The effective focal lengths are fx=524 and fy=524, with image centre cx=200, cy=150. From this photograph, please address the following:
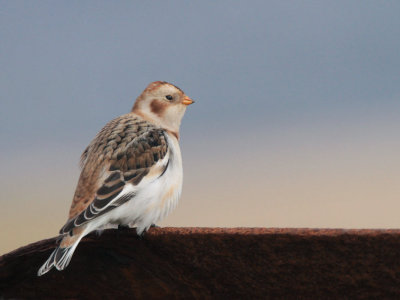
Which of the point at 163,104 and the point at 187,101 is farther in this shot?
the point at 187,101

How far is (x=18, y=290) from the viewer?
3.25m

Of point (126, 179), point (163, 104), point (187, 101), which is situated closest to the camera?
point (126, 179)

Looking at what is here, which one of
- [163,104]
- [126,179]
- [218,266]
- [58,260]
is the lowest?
[58,260]

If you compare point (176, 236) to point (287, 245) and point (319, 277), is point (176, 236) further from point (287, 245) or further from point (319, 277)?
point (319, 277)

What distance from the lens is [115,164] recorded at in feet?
13.9

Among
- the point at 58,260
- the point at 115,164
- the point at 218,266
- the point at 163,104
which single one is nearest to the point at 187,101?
the point at 163,104

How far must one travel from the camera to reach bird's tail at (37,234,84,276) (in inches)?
120

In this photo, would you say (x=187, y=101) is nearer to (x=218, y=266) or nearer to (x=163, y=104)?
(x=163, y=104)

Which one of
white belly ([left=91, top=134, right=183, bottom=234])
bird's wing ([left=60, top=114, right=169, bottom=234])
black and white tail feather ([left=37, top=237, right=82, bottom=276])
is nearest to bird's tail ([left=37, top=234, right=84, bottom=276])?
black and white tail feather ([left=37, top=237, right=82, bottom=276])

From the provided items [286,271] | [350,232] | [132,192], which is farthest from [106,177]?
[350,232]

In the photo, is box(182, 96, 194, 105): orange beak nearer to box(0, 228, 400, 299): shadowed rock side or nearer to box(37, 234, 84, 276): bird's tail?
box(0, 228, 400, 299): shadowed rock side

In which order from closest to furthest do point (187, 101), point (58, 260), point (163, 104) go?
point (58, 260) < point (163, 104) < point (187, 101)

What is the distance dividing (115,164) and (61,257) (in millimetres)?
1270

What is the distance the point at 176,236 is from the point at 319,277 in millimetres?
874
